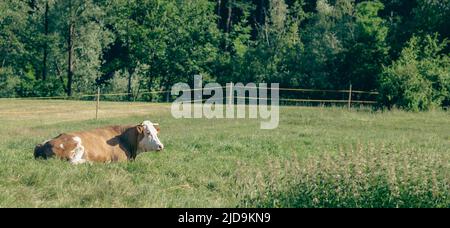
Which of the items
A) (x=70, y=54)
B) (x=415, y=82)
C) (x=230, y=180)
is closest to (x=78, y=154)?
(x=230, y=180)

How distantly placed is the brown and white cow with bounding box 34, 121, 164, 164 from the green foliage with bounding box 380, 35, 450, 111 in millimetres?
21095

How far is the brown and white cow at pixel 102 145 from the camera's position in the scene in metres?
10.4

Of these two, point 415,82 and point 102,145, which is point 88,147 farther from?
point 415,82

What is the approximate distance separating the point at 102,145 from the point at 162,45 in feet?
115

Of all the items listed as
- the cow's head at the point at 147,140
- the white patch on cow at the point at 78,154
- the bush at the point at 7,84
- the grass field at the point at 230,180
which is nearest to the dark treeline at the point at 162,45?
the bush at the point at 7,84

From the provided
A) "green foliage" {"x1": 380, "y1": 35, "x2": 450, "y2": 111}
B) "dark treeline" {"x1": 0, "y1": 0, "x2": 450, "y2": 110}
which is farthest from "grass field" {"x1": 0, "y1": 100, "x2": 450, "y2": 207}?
"dark treeline" {"x1": 0, "y1": 0, "x2": 450, "y2": 110}

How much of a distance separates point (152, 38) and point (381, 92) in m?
19.2

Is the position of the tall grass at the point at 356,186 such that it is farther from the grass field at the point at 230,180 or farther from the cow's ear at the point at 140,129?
the cow's ear at the point at 140,129

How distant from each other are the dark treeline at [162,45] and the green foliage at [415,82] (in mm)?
5726

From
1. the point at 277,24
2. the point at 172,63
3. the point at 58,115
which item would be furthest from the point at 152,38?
the point at 58,115

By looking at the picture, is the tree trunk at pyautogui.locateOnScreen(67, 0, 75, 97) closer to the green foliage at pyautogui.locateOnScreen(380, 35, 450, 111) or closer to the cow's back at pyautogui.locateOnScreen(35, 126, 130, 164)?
the green foliage at pyautogui.locateOnScreen(380, 35, 450, 111)

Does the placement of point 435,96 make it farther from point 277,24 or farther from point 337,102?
point 277,24

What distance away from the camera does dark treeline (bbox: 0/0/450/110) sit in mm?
41438

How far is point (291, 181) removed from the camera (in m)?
8.38
